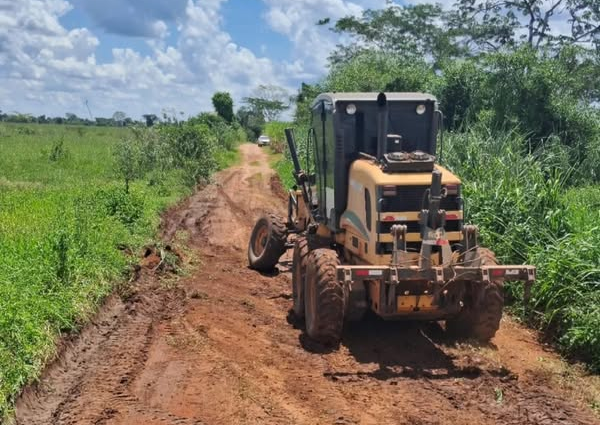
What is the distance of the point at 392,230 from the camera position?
265 inches

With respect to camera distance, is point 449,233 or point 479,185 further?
point 479,185

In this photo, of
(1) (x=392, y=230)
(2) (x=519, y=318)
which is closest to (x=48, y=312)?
(1) (x=392, y=230)

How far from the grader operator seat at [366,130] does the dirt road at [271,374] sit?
5.64ft

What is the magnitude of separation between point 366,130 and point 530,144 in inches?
327

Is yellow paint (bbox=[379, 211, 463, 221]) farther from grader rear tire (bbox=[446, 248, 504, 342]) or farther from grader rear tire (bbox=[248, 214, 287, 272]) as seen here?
grader rear tire (bbox=[248, 214, 287, 272])

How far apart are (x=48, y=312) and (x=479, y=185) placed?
25.1 feet

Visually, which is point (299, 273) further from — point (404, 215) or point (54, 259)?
point (54, 259)

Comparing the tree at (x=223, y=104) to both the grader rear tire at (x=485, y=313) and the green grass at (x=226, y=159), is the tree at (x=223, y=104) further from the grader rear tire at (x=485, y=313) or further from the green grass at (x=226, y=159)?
the grader rear tire at (x=485, y=313)

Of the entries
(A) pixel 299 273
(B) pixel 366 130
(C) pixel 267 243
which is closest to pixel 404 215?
(B) pixel 366 130

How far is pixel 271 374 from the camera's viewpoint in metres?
6.46

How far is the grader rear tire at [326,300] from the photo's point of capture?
22.9 feet

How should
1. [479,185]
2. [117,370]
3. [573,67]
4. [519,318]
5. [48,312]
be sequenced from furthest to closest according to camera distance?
[573,67] → [479,185] → [519,318] → [48,312] → [117,370]

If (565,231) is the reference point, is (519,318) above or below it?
below

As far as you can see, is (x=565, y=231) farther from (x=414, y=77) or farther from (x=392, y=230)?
(x=414, y=77)
